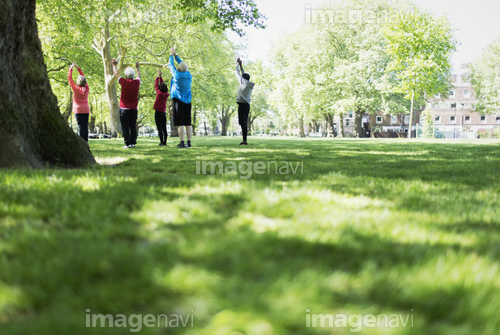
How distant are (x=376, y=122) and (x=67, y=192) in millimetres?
63462

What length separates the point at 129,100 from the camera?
9.38 m

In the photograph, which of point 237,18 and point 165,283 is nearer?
point 165,283

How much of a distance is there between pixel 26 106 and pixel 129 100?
492cm

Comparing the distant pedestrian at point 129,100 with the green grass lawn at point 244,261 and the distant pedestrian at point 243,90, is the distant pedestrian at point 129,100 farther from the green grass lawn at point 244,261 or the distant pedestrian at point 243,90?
the green grass lawn at point 244,261

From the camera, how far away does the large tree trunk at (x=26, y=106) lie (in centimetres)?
425

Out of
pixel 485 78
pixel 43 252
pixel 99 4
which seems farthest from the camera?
pixel 485 78

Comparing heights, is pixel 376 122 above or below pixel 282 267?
above

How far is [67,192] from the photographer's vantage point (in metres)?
2.96

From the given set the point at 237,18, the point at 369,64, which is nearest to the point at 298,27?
the point at 369,64

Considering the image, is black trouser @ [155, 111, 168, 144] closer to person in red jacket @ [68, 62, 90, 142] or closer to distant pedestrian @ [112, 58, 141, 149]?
distant pedestrian @ [112, 58, 141, 149]

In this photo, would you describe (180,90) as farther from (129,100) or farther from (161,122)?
(161,122)

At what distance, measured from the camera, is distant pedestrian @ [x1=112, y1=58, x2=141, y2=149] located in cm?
904

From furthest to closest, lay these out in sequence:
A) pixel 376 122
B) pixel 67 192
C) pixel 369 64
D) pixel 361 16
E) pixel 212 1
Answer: pixel 376 122
pixel 361 16
pixel 369 64
pixel 212 1
pixel 67 192

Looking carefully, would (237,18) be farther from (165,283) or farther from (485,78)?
(485,78)
